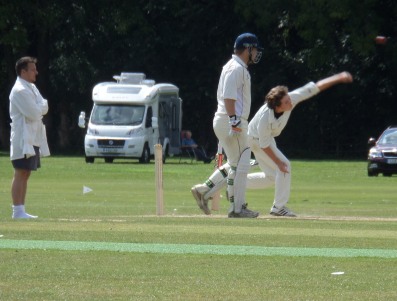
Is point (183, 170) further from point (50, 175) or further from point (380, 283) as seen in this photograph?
point (380, 283)

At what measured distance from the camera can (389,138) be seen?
1494 inches

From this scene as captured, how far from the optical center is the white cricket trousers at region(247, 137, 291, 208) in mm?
15414

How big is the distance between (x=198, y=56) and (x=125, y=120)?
12.4 meters

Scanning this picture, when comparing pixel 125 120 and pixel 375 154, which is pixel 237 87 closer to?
pixel 375 154

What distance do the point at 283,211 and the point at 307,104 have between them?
40578mm

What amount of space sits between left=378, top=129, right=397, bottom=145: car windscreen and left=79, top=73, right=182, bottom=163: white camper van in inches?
380

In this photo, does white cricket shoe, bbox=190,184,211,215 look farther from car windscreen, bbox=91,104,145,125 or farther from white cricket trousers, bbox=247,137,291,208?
car windscreen, bbox=91,104,145,125

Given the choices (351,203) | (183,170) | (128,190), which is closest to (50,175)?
(183,170)

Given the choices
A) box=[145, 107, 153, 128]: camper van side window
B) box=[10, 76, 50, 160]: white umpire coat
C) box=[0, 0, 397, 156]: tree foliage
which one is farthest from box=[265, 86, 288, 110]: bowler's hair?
box=[0, 0, 397, 156]: tree foliage

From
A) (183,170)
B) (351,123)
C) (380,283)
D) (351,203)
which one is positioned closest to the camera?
(380,283)

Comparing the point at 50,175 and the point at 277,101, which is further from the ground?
the point at 277,101

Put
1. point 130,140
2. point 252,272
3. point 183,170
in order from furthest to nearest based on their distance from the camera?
point 130,140, point 183,170, point 252,272

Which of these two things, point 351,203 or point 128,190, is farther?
point 128,190

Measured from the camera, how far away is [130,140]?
4384 cm
